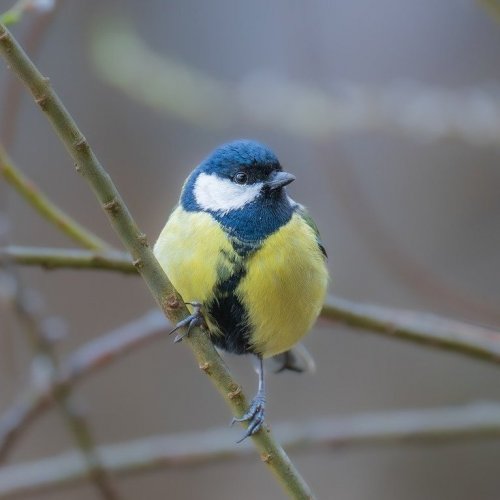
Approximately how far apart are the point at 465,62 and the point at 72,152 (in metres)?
3.06

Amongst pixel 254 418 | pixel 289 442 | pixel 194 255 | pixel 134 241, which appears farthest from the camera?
pixel 289 442

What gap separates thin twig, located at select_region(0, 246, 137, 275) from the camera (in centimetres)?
151

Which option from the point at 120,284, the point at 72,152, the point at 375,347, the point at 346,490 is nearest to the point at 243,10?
the point at 120,284

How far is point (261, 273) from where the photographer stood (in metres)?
1.53

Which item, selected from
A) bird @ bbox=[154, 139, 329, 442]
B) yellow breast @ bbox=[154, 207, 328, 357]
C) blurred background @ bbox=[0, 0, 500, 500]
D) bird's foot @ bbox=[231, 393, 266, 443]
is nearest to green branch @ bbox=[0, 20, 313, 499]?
bird's foot @ bbox=[231, 393, 266, 443]

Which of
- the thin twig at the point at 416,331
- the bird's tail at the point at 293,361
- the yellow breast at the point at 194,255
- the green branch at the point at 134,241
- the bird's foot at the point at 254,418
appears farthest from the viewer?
the bird's tail at the point at 293,361

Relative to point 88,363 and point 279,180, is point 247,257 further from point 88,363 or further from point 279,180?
point 88,363

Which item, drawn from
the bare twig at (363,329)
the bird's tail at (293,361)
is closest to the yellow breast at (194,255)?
the bare twig at (363,329)

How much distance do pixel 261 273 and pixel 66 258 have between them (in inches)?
14.2

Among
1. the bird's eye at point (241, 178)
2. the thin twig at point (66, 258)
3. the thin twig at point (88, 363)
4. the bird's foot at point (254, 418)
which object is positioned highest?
the thin twig at point (66, 258)

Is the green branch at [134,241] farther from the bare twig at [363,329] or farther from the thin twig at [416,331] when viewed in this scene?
the thin twig at [416,331]

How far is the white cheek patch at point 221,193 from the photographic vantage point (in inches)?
65.0

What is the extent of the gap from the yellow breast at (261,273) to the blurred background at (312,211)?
1564 millimetres

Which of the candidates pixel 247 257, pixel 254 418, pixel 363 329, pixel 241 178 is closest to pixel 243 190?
pixel 241 178
